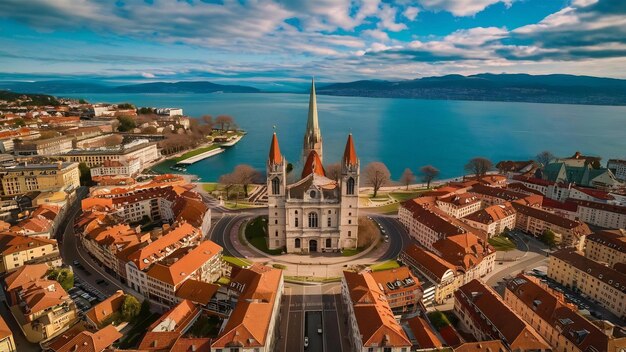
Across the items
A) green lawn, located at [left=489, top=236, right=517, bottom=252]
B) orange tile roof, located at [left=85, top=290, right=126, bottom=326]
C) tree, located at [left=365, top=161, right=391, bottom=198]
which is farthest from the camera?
tree, located at [left=365, top=161, right=391, bottom=198]

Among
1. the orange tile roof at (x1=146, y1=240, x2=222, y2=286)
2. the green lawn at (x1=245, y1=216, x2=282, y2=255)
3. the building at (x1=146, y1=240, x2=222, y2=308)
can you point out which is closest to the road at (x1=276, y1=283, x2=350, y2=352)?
the building at (x1=146, y1=240, x2=222, y2=308)

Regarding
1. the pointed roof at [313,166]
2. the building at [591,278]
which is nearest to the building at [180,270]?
the pointed roof at [313,166]

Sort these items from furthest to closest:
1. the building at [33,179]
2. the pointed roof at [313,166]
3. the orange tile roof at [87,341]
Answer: the building at [33,179]
the pointed roof at [313,166]
the orange tile roof at [87,341]

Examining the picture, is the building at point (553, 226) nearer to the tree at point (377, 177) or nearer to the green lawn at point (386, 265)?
the green lawn at point (386, 265)

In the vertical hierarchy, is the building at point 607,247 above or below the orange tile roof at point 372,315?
below

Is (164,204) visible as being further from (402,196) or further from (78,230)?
(402,196)

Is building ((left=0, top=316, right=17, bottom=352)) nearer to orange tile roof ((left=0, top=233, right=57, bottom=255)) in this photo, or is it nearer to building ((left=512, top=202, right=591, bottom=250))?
orange tile roof ((left=0, top=233, right=57, bottom=255))

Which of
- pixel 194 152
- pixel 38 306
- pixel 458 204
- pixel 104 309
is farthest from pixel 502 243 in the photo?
pixel 194 152

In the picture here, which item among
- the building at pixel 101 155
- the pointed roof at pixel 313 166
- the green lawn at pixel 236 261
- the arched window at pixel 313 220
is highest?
the pointed roof at pixel 313 166

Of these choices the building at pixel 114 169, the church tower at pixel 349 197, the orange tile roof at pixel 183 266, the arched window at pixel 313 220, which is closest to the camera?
the orange tile roof at pixel 183 266
